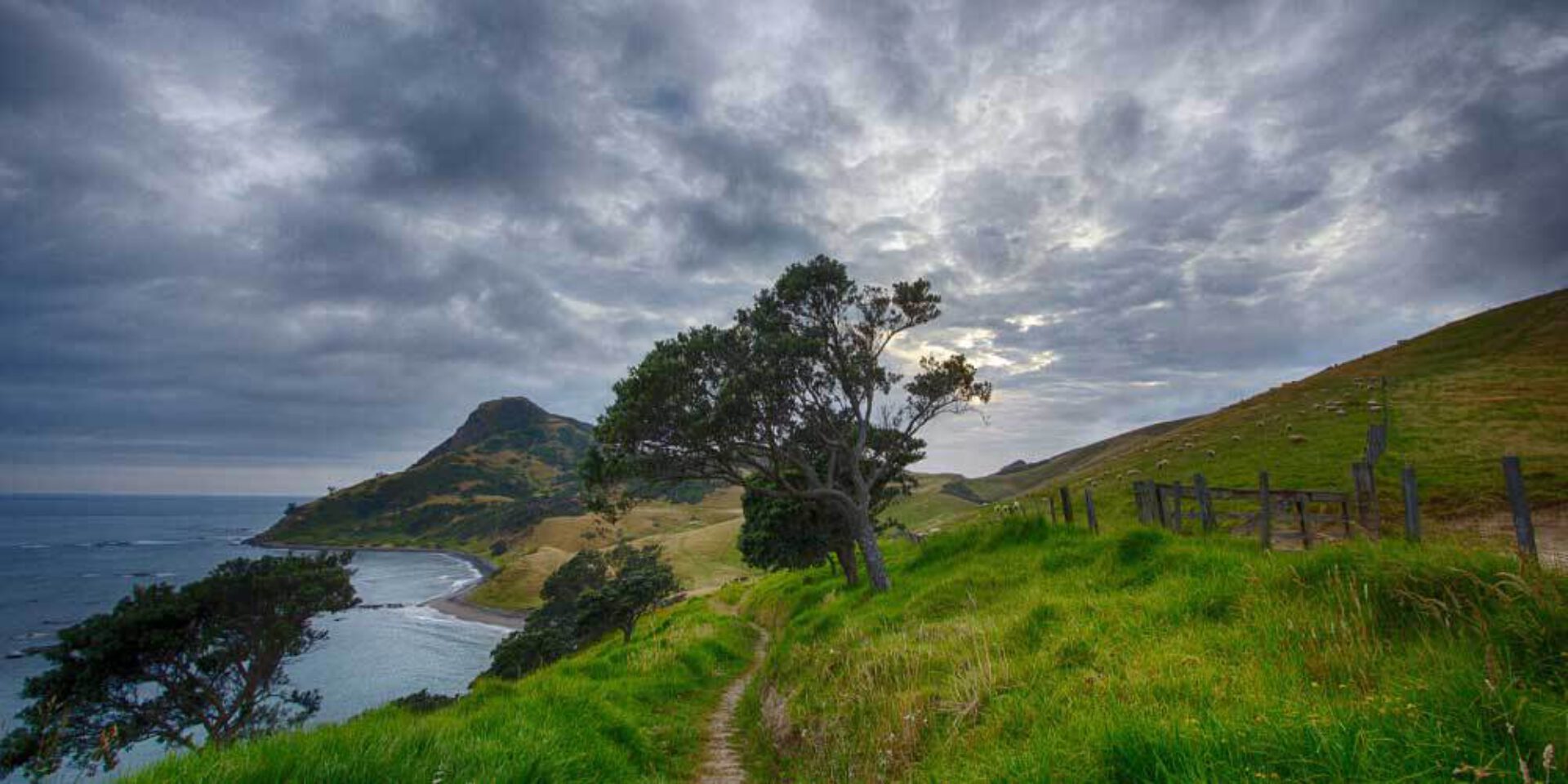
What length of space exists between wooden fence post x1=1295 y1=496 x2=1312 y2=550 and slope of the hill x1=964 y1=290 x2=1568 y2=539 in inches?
904

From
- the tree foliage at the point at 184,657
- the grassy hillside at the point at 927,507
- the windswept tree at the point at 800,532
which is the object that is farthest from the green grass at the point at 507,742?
the grassy hillside at the point at 927,507

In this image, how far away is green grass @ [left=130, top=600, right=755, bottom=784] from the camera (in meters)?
5.33

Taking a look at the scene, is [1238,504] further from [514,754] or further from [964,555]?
[514,754]

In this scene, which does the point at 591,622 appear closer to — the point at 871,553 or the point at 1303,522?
the point at 871,553

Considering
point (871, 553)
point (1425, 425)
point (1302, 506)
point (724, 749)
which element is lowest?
point (724, 749)

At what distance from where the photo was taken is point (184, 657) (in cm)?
3859

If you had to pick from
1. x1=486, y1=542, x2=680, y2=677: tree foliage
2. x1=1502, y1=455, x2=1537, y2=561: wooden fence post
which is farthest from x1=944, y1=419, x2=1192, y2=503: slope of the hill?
x1=1502, y1=455, x2=1537, y2=561: wooden fence post

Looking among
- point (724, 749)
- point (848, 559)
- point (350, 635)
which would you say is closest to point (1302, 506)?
point (724, 749)

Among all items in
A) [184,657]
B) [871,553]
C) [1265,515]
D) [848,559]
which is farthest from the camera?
[184,657]

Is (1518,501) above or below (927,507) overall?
above

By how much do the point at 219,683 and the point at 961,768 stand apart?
56.3m

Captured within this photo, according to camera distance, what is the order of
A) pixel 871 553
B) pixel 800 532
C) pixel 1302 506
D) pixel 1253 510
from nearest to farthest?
1. pixel 1302 506
2. pixel 1253 510
3. pixel 871 553
4. pixel 800 532

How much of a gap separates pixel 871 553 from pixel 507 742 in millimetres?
17874

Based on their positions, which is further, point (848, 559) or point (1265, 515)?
point (848, 559)
